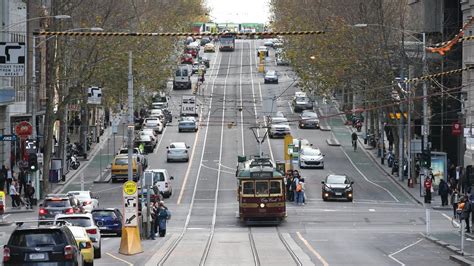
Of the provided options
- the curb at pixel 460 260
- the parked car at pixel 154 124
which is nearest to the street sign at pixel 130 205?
the curb at pixel 460 260

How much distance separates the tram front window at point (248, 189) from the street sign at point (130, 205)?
43.5 feet

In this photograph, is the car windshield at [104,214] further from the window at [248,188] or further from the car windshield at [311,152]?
the car windshield at [311,152]

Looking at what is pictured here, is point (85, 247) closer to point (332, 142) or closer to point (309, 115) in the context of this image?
point (332, 142)

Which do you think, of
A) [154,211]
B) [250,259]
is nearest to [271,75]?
[154,211]

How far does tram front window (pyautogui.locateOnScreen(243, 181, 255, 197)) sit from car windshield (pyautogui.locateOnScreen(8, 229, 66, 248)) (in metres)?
24.8

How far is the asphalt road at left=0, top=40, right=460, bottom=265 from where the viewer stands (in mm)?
37031

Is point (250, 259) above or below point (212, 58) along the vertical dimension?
below

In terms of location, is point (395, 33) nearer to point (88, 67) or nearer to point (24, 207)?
point (88, 67)

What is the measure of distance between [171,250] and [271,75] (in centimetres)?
9524

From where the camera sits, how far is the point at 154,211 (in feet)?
150

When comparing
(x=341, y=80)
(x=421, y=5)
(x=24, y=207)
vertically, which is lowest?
(x=24, y=207)

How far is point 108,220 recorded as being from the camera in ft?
150

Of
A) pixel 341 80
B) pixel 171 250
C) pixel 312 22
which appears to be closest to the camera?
pixel 171 250

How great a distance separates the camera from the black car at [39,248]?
2647 centimetres
